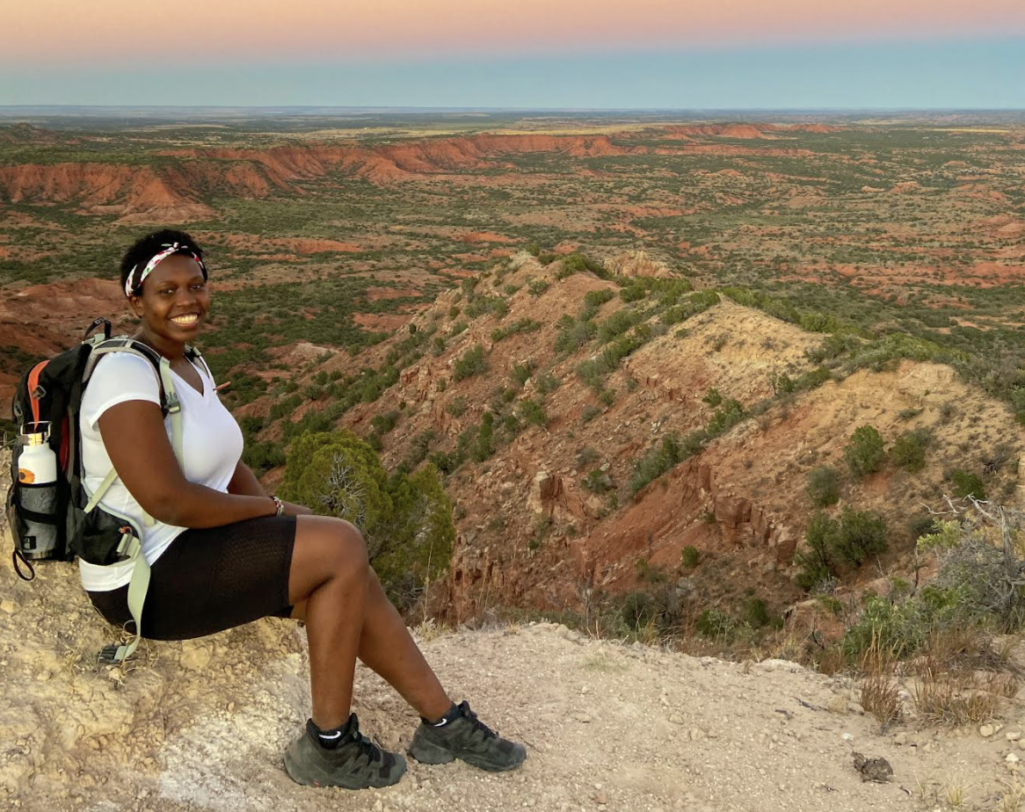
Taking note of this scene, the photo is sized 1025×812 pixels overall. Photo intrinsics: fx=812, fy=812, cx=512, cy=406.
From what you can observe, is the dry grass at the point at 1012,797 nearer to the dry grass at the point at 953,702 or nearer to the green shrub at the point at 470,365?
the dry grass at the point at 953,702

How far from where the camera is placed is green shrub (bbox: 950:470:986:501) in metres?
8.90

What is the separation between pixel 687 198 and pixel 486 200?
813 inches

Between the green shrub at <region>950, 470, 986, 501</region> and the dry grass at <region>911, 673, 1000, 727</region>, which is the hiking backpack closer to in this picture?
the dry grass at <region>911, 673, 1000, 727</region>

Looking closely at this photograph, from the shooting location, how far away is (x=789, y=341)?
13.3 m

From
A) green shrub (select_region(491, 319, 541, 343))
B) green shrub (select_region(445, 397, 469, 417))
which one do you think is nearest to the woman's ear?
green shrub (select_region(445, 397, 469, 417))

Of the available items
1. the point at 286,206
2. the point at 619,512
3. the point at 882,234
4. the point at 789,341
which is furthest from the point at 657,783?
the point at 286,206

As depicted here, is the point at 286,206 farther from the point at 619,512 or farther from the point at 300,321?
the point at 619,512

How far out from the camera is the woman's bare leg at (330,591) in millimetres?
2590

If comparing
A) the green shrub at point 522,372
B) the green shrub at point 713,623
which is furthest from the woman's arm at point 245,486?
the green shrub at point 522,372

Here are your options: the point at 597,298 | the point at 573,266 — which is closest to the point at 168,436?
the point at 597,298

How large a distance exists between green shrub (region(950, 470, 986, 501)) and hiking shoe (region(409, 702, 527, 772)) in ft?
25.1

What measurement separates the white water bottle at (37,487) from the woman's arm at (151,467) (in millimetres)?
194

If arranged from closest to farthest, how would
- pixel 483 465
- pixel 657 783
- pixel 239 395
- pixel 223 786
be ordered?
pixel 223 786
pixel 657 783
pixel 483 465
pixel 239 395

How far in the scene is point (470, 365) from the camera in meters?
17.7
